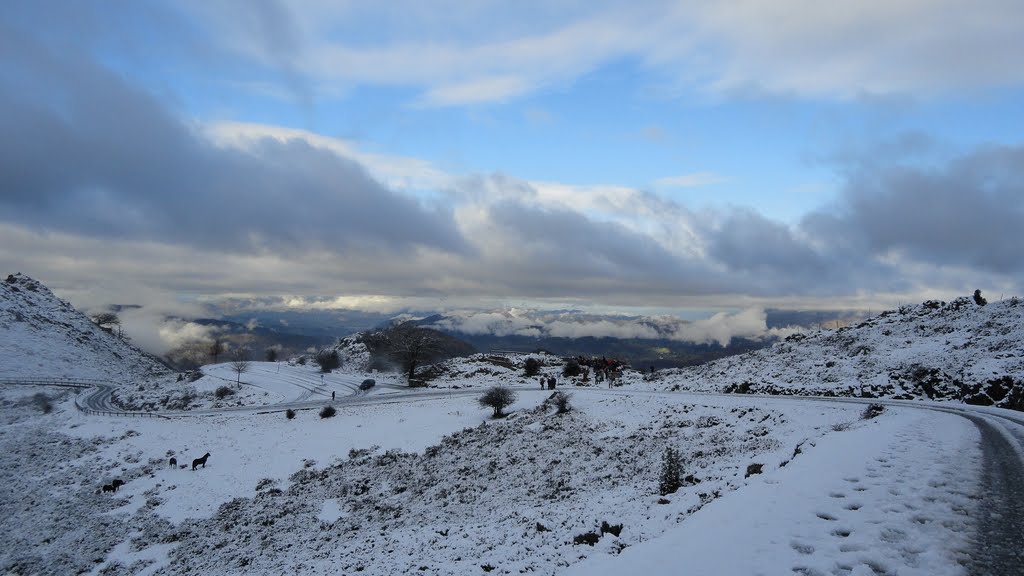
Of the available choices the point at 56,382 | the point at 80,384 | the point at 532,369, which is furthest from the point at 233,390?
the point at 532,369

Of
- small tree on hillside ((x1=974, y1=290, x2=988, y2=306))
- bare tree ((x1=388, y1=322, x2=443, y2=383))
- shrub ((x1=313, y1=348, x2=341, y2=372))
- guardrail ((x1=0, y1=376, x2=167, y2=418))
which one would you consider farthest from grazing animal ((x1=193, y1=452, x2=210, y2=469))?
small tree on hillside ((x1=974, y1=290, x2=988, y2=306))

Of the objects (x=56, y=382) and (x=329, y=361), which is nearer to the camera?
(x=56, y=382)

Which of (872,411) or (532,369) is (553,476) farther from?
(532,369)

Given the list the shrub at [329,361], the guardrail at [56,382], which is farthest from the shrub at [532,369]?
the guardrail at [56,382]

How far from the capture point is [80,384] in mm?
78750

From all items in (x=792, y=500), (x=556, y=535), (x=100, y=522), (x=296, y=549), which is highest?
(x=792, y=500)

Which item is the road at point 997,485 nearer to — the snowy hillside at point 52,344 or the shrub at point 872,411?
the shrub at point 872,411

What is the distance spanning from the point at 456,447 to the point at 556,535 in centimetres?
1899

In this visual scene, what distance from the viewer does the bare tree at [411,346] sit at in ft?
247

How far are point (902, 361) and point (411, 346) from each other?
6100 centimetres

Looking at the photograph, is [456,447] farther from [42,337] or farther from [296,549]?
[42,337]

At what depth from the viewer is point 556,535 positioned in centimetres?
1524

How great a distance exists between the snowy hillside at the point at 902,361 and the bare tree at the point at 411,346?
122 ft

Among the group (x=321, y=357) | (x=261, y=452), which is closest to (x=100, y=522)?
(x=261, y=452)
